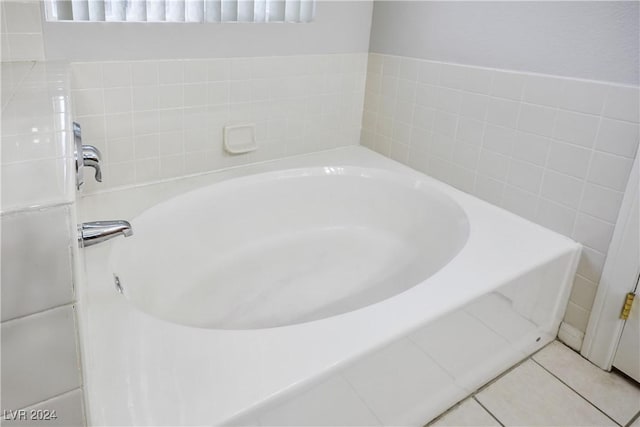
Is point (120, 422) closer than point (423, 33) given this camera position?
Yes

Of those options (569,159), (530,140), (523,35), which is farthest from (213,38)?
(569,159)

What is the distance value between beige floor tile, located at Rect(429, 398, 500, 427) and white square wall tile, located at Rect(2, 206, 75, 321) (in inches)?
47.2

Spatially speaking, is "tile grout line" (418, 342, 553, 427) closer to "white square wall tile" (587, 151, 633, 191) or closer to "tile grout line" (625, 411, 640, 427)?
"tile grout line" (625, 411, 640, 427)

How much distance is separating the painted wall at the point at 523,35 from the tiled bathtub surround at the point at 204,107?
30 centimetres

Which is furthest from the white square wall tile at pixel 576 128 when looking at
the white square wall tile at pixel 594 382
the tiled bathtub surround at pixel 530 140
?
the white square wall tile at pixel 594 382

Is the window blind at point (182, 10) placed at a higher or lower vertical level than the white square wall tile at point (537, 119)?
higher

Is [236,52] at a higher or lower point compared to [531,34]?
lower

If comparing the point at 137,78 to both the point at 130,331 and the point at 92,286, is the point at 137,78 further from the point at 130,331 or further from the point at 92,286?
the point at 130,331

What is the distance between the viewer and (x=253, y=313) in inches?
64.2

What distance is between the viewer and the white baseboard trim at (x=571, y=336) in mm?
1682

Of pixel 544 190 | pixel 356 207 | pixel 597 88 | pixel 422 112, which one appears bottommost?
pixel 356 207

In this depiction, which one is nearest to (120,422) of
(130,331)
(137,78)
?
(130,331)

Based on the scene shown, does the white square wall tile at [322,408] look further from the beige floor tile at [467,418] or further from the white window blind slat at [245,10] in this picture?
the white window blind slat at [245,10]

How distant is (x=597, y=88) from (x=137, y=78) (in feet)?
5.05
